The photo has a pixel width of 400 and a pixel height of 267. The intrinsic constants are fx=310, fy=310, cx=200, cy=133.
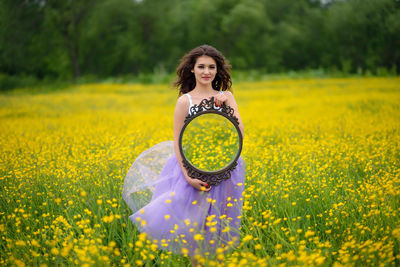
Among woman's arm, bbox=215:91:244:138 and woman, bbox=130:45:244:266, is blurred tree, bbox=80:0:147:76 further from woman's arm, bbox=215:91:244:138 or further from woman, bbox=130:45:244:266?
woman's arm, bbox=215:91:244:138

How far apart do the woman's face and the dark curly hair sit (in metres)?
0.05

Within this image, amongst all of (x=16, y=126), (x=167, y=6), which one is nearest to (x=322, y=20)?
(x=167, y=6)

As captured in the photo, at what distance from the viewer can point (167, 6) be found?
3684 centimetres

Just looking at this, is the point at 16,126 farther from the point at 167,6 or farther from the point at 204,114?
the point at 167,6

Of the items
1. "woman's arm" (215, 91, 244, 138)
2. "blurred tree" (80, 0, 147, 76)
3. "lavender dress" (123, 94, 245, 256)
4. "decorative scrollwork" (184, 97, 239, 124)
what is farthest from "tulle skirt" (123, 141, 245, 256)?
"blurred tree" (80, 0, 147, 76)

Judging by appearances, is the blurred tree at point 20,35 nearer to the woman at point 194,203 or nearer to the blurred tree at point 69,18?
the blurred tree at point 69,18

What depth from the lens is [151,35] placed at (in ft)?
120

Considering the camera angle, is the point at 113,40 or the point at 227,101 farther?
the point at 113,40

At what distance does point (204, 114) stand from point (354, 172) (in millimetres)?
2219

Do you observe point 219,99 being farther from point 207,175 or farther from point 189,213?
point 189,213

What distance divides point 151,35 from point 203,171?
36.8 m

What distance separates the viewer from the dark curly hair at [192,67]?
257 cm

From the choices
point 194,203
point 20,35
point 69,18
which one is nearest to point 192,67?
point 194,203

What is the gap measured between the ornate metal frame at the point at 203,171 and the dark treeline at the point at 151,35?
24.8 metres
